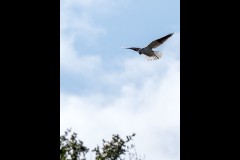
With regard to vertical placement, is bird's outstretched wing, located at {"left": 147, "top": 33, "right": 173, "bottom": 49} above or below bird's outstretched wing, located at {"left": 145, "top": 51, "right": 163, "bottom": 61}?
above

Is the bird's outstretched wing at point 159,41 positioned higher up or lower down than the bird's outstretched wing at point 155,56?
higher up
